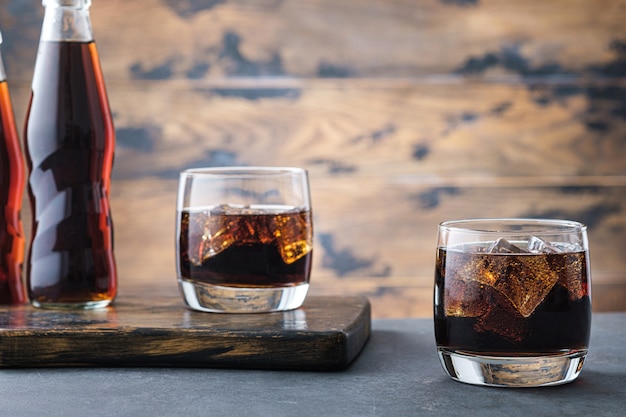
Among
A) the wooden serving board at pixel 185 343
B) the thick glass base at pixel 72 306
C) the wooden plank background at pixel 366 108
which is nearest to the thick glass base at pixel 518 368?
the wooden serving board at pixel 185 343

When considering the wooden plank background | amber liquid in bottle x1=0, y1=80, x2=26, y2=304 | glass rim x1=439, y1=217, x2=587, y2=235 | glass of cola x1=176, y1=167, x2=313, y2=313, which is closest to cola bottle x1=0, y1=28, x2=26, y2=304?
amber liquid in bottle x1=0, y1=80, x2=26, y2=304

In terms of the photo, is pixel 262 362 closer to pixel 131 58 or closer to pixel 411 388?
pixel 411 388

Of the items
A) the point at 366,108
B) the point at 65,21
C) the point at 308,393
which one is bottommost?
the point at 308,393

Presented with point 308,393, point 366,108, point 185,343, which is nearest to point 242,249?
point 185,343

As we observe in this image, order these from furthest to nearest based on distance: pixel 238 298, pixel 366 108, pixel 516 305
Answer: pixel 366 108 → pixel 238 298 → pixel 516 305

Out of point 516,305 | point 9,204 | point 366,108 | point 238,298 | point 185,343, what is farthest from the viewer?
point 366,108

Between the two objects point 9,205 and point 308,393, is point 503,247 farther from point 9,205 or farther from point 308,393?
point 9,205

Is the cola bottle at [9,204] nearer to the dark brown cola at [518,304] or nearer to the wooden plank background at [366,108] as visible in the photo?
the dark brown cola at [518,304]

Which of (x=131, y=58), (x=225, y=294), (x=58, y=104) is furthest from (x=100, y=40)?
(x=225, y=294)
